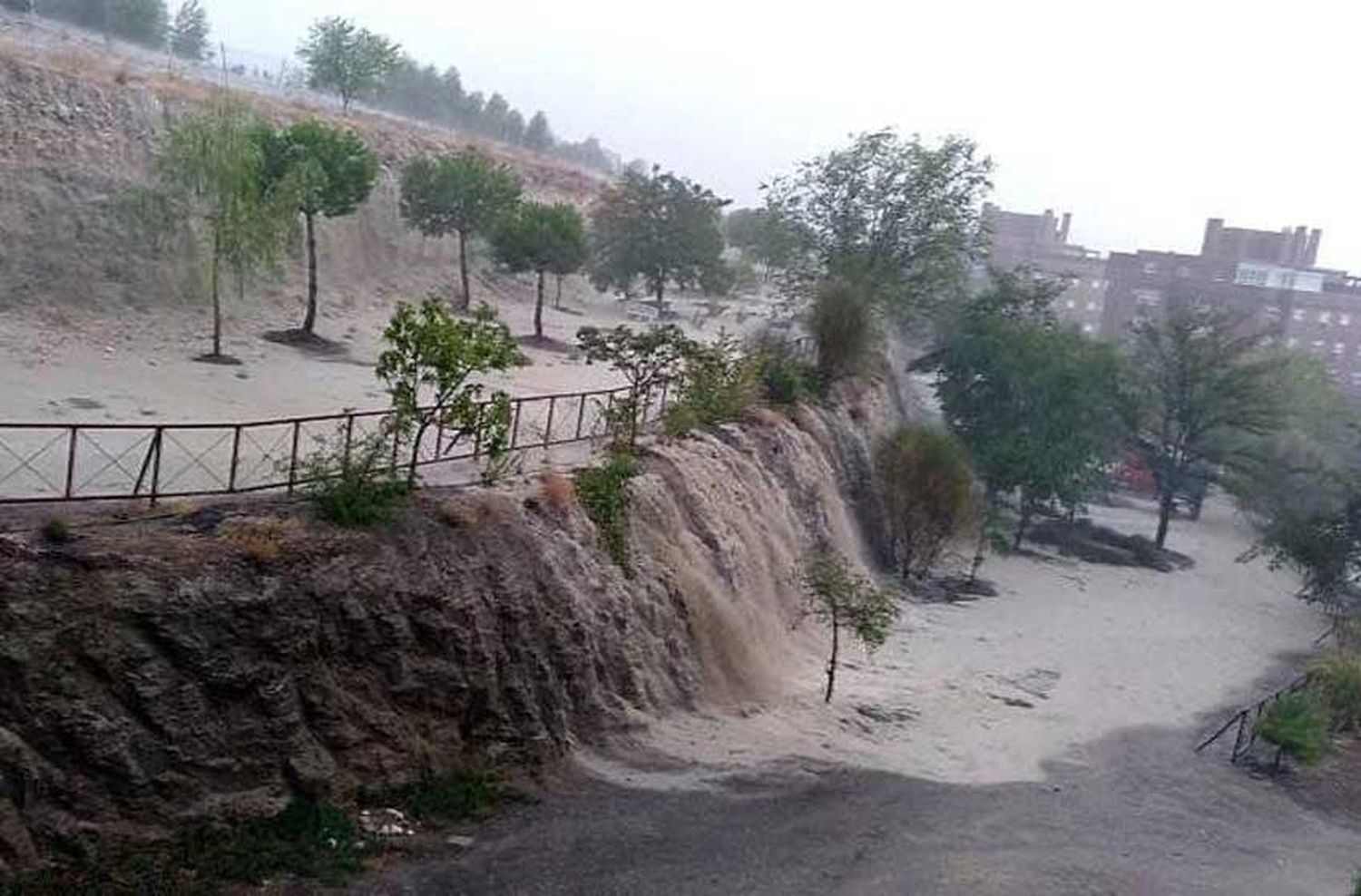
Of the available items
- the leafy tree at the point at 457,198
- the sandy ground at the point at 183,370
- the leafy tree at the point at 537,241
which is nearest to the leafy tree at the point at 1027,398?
the sandy ground at the point at 183,370

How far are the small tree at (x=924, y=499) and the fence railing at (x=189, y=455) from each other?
45.5ft

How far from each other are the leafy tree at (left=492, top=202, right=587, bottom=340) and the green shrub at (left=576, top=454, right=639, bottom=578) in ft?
72.4

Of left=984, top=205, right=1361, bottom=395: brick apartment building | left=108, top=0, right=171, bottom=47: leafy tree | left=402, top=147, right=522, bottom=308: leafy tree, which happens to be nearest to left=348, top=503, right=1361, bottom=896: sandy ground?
left=402, top=147, right=522, bottom=308: leafy tree

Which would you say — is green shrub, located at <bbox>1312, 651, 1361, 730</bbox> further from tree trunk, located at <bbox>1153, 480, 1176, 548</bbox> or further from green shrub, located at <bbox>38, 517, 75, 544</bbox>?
green shrub, located at <bbox>38, 517, 75, 544</bbox>

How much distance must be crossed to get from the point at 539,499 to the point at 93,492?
251 inches

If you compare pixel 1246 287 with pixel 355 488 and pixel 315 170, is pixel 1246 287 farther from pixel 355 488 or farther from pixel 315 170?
pixel 355 488

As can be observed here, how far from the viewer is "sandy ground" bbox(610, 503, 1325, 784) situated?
20.2 metres

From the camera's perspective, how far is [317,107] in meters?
56.2

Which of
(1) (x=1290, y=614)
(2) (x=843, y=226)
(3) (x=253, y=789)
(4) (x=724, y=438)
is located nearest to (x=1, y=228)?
(4) (x=724, y=438)

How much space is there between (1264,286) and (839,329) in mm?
72817

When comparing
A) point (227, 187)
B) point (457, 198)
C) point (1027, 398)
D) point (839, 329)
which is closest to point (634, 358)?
point (227, 187)

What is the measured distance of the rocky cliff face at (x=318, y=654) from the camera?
1270 cm

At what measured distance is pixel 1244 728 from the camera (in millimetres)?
24297

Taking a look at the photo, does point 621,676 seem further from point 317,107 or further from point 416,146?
point 317,107
